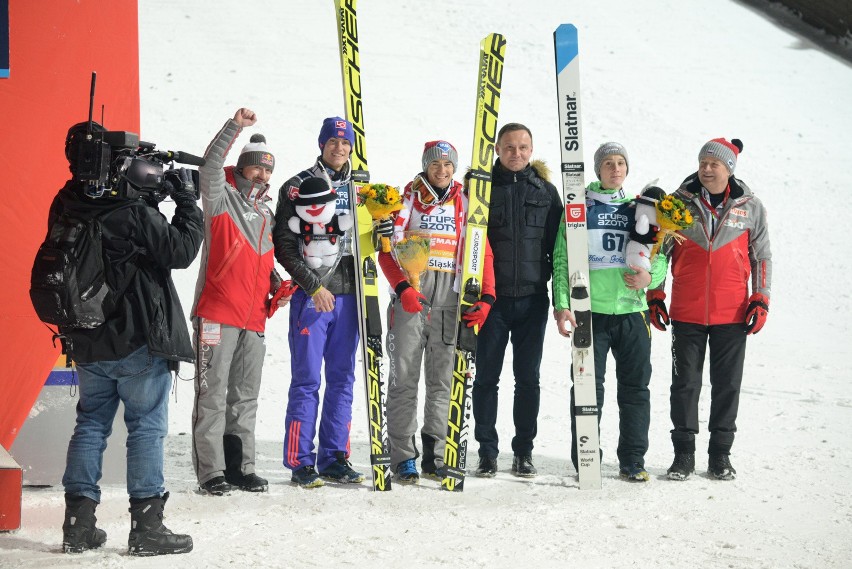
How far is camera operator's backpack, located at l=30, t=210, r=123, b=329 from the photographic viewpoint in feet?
10.9

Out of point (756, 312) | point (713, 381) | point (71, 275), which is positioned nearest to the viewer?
point (71, 275)

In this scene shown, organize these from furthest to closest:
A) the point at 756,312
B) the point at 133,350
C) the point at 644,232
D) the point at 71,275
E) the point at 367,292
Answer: the point at 756,312 < the point at 644,232 < the point at 367,292 < the point at 133,350 < the point at 71,275

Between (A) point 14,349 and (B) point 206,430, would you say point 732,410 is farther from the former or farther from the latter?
(A) point 14,349

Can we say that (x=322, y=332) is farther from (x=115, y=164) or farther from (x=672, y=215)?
(x=672, y=215)

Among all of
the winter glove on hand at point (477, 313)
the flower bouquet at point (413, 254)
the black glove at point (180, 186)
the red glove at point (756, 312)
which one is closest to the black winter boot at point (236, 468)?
the flower bouquet at point (413, 254)

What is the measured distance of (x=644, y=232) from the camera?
4.89 meters

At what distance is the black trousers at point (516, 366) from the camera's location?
504 centimetres

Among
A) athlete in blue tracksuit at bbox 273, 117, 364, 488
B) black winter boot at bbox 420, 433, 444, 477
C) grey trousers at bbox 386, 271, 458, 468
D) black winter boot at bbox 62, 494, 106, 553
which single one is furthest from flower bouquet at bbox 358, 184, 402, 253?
black winter boot at bbox 62, 494, 106, 553

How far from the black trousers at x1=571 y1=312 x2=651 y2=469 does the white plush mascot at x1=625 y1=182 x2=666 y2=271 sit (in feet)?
1.03

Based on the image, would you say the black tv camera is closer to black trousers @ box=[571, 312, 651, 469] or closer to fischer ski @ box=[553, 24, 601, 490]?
fischer ski @ box=[553, 24, 601, 490]

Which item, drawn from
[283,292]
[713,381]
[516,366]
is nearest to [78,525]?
[283,292]

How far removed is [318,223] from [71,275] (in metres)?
1.57

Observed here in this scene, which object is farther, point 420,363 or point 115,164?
point 420,363

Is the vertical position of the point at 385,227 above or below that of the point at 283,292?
above
